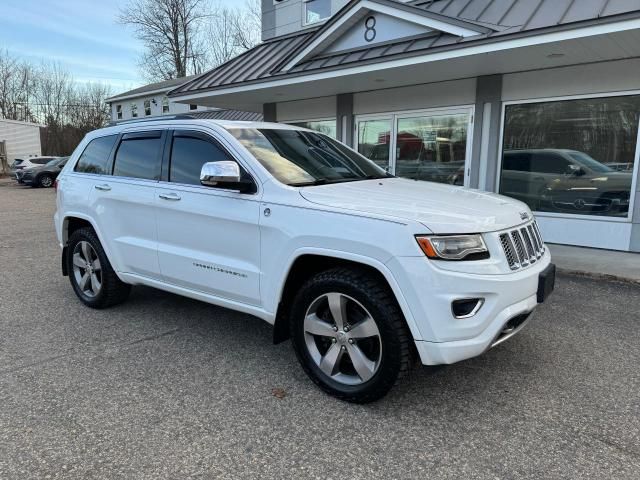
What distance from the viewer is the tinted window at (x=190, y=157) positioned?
3775 millimetres

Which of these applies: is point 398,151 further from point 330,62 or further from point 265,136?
point 265,136

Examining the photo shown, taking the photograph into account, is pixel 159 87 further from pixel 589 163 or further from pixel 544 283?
pixel 544 283

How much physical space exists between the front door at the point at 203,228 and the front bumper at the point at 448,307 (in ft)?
3.83

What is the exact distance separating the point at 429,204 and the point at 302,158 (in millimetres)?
1234

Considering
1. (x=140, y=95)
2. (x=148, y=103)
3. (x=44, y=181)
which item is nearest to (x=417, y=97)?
(x=44, y=181)

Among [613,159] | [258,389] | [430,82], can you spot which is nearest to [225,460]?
[258,389]

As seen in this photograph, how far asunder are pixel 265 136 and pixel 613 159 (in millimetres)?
6282

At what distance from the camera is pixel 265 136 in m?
3.90

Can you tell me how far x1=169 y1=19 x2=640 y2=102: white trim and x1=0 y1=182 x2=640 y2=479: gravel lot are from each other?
11.6ft

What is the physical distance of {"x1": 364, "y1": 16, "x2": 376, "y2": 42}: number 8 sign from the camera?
347 inches

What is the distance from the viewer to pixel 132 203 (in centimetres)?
423

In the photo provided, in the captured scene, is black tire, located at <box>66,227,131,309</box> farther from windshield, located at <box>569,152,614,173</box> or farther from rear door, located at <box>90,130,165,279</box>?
windshield, located at <box>569,152,614,173</box>

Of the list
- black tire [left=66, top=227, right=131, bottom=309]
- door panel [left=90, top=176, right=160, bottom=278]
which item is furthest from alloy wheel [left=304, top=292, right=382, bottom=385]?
black tire [left=66, top=227, right=131, bottom=309]

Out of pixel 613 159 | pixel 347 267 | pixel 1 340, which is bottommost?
pixel 1 340
